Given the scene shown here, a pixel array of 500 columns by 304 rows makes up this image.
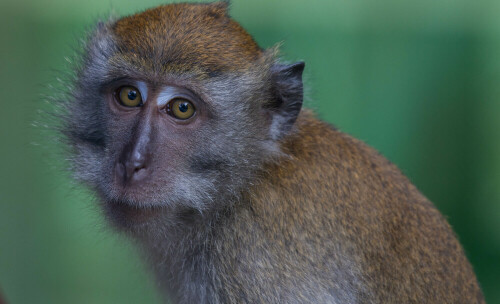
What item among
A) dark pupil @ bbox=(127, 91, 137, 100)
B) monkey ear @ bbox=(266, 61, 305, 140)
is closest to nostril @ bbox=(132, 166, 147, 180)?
dark pupil @ bbox=(127, 91, 137, 100)

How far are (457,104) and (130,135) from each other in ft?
15.7

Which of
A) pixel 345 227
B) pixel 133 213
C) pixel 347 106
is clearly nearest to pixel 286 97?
pixel 345 227

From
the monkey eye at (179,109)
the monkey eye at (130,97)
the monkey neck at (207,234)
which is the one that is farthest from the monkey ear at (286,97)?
the monkey eye at (130,97)

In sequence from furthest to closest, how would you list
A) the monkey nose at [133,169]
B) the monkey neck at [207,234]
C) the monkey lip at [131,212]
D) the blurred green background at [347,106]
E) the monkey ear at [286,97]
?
1. the blurred green background at [347,106]
2. the monkey ear at [286,97]
3. the monkey neck at [207,234]
4. the monkey lip at [131,212]
5. the monkey nose at [133,169]

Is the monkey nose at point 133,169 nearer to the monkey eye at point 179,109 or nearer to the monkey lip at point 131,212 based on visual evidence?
the monkey lip at point 131,212

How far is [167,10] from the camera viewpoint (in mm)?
4332

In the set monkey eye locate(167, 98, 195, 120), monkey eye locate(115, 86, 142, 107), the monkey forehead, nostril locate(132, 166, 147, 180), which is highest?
the monkey forehead

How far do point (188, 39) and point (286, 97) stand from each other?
731 millimetres

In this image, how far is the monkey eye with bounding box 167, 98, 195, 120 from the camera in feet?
13.3

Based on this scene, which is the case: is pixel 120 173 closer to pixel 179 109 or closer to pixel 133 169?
pixel 133 169

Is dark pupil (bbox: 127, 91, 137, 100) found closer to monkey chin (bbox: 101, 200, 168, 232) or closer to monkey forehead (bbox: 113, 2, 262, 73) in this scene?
monkey forehead (bbox: 113, 2, 262, 73)

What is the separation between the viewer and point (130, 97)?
4.12 meters

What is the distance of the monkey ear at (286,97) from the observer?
4270 millimetres

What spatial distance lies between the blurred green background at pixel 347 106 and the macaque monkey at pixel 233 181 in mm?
2780
